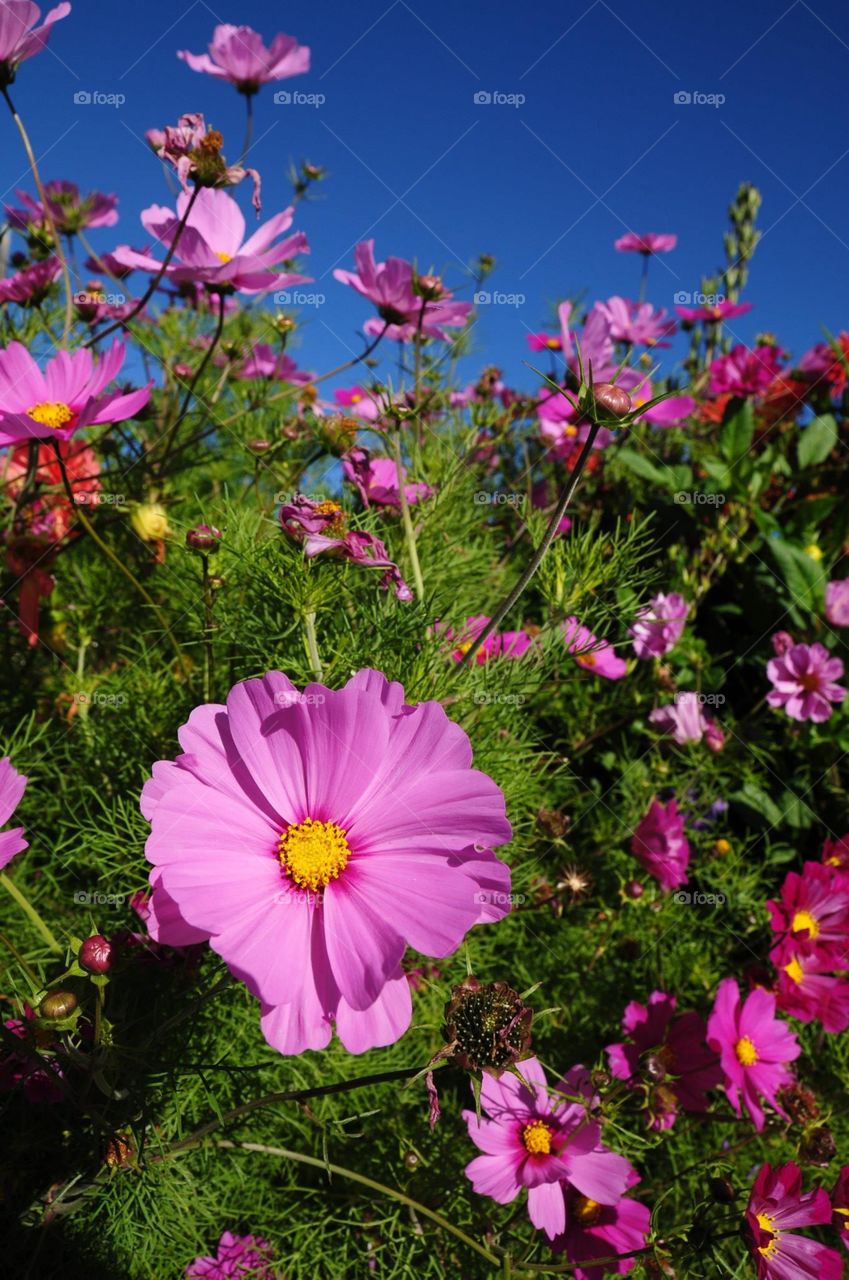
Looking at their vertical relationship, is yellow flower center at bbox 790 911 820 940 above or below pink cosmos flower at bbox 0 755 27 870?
below

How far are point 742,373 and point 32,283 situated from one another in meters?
1.18

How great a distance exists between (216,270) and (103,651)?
534mm

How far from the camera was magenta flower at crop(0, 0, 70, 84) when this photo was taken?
0.79 metres

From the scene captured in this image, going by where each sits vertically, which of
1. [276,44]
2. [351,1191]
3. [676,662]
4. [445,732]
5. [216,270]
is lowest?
[351,1191]

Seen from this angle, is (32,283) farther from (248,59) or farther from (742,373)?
(742,373)

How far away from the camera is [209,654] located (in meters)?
0.66

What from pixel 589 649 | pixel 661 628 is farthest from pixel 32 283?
pixel 661 628

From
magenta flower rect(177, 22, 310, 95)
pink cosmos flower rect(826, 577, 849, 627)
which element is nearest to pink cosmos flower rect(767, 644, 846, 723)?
pink cosmos flower rect(826, 577, 849, 627)

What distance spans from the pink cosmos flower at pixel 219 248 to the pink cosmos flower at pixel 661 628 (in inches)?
24.3

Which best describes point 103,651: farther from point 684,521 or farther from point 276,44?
point 684,521

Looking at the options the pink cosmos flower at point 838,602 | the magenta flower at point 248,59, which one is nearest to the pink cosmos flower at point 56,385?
the magenta flower at point 248,59

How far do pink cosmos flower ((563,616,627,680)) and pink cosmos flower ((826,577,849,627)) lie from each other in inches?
18.1

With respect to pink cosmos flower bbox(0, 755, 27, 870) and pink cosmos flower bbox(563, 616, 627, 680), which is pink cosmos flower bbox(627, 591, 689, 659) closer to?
pink cosmos flower bbox(563, 616, 627, 680)

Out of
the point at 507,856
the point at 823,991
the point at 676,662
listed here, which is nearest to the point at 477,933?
the point at 507,856
